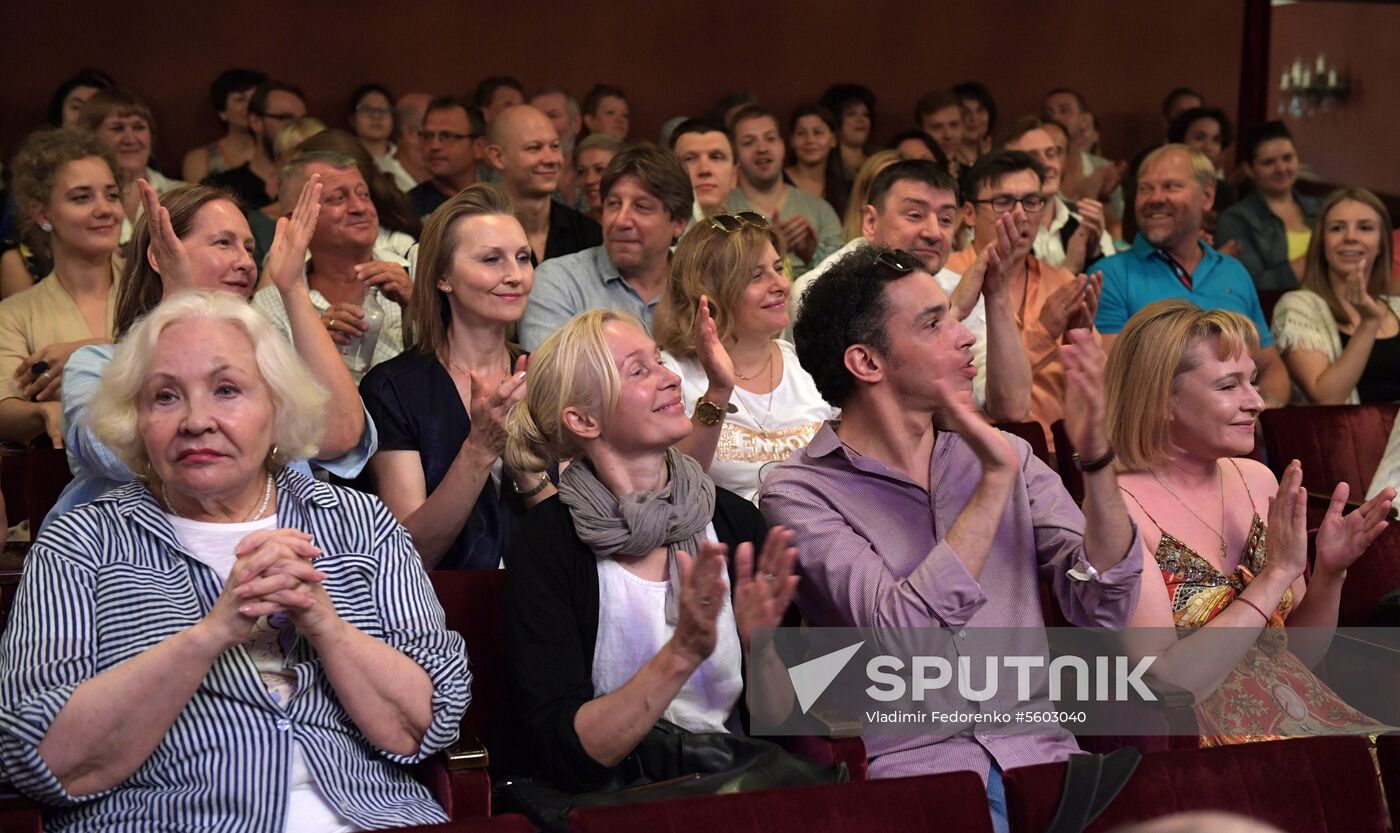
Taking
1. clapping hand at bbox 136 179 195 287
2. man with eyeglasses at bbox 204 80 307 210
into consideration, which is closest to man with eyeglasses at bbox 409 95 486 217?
man with eyeglasses at bbox 204 80 307 210

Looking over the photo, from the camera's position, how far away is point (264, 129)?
582 cm

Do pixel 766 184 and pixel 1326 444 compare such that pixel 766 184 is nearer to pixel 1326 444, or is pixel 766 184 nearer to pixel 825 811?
pixel 1326 444

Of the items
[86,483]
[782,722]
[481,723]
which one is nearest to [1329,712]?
[782,722]

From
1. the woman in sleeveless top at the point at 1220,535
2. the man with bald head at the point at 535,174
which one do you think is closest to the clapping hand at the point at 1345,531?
the woman in sleeveless top at the point at 1220,535

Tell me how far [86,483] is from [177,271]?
1.48ft

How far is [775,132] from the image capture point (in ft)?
18.2

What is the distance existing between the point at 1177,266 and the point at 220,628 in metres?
3.53

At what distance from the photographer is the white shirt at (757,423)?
3131 millimetres

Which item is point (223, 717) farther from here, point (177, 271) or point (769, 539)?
point (177, 271)

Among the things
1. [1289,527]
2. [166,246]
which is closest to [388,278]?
[166,246]

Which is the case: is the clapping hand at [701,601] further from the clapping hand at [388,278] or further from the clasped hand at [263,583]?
the clapping hand at [388,278]

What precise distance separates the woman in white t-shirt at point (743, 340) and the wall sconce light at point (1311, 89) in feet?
18.3

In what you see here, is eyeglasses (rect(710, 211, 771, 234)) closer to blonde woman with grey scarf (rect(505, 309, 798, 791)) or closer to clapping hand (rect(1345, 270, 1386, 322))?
blonde woman with grey scarf (rect(505, 309, 798, 791))

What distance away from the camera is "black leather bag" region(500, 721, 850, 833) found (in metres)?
1.98
